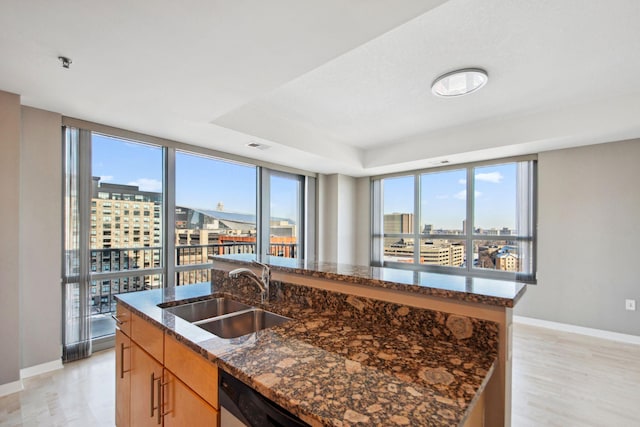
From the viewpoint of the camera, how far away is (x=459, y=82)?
2.56 meters

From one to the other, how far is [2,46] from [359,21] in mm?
2135

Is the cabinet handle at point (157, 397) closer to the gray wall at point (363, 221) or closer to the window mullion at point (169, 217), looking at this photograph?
the window mullion at point (169, 217)

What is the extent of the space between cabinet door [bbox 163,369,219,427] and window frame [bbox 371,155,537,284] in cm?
452

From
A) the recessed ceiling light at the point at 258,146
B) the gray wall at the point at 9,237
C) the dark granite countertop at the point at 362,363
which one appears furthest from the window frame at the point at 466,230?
the gray wall at the point at 9,237

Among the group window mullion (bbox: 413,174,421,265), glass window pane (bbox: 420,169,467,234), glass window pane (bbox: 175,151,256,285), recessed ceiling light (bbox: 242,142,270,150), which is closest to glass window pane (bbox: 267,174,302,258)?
glass window pane (bbox: 175,151,256,285)

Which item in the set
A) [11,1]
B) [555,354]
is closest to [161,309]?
[11,1]

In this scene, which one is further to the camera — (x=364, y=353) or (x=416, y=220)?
(x=416, y=220)

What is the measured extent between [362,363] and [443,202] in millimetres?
4573

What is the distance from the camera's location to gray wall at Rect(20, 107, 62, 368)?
101 inches

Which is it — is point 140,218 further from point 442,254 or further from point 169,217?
point 442,254

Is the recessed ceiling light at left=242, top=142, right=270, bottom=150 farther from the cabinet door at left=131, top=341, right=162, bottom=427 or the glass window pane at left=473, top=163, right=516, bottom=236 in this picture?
the glass window pane at left=473, top=163, right=516, bottom=236

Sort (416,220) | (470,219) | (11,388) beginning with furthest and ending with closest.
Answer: (416,220) → (470,219) → (11,388)

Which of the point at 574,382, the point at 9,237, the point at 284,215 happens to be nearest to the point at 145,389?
the point at 9,237

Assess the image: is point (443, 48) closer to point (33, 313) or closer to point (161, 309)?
point (161, 309)
